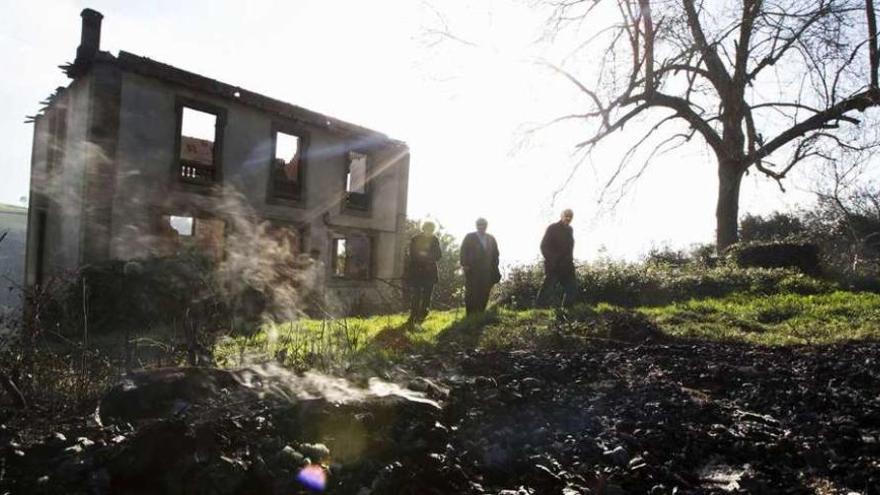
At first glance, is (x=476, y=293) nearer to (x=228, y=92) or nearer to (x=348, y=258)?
(x=228, y=92)

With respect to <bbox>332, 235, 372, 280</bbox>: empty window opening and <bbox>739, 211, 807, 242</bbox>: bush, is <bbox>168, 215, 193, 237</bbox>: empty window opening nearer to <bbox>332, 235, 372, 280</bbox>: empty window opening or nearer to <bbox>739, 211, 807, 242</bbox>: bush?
<bbox>332, 235, 372, 280</bbox>: empty window opening

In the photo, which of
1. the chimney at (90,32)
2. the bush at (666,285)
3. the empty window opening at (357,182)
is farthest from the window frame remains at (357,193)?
the bush at (666,285)

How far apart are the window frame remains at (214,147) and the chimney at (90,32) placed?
2.31 metres

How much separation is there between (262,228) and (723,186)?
13.8 m

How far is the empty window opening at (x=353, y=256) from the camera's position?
804 inches

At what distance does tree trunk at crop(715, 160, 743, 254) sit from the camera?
1709 cm

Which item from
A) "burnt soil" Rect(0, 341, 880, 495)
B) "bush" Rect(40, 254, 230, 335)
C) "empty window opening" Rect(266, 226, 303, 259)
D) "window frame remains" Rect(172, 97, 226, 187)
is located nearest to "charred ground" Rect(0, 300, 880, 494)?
"burnt soil" Rect(0, 341, 880, 495)

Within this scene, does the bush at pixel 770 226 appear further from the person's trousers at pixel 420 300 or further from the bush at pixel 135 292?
the bush at pixel 135 292

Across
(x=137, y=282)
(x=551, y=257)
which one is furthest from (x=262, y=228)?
(x=551, y=257)

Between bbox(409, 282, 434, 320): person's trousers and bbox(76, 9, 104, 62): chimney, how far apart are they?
11.3 meters

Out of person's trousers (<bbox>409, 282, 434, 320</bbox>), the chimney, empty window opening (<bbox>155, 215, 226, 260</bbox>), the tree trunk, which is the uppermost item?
the chimney

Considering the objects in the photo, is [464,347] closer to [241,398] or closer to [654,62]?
[241,398]

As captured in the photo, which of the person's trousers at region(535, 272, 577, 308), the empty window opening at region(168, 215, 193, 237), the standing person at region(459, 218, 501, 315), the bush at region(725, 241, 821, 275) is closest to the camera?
the standing person at region(459, 218, 501, 315)

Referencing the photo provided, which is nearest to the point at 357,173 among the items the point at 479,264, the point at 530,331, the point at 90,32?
the point at 90,32
